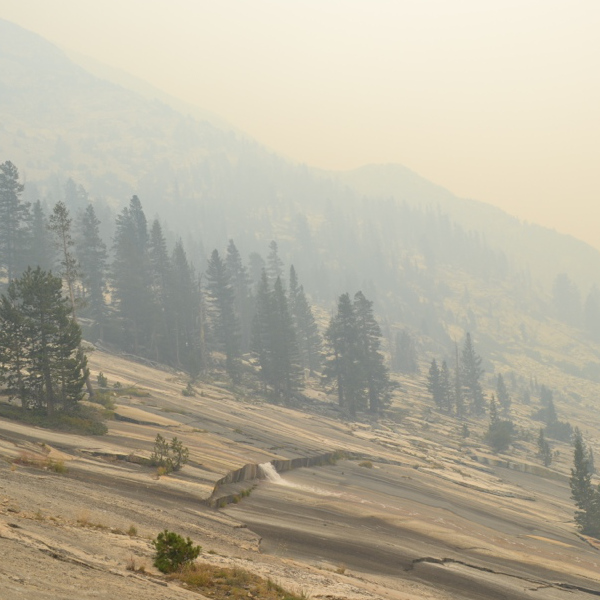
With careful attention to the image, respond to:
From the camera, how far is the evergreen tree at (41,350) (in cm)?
3016

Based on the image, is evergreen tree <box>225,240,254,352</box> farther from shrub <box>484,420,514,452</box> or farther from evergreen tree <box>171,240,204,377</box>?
shrub <box>484,420,514,452</box>

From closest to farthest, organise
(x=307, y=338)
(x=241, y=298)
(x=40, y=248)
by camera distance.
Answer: (x=40, y=248), (x=307, y=338), (x=241, y=298)

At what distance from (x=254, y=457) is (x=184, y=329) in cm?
4957

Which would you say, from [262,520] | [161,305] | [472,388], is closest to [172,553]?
[262,520]

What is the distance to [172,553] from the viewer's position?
13383mm

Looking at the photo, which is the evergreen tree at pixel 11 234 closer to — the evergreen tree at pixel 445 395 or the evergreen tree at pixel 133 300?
the evergreen tree at pixel 133 300

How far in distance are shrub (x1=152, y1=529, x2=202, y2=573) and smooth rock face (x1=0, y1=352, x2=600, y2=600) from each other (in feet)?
1.03

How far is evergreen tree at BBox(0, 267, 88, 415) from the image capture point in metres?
30.2

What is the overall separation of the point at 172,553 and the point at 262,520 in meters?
9.51

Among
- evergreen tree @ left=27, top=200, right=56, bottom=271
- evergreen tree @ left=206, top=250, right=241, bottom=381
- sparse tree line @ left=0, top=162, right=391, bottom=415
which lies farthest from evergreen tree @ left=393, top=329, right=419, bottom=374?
evergreen tree @ left=27, top=200, right=56, bottom=271

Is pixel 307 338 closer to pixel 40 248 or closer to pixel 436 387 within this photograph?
pixel 436 387

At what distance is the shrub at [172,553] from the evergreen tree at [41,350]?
18.4 metres

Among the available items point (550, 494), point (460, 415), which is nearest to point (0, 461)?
point (550, 494)

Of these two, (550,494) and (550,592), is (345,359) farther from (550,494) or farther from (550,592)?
(550,592)
